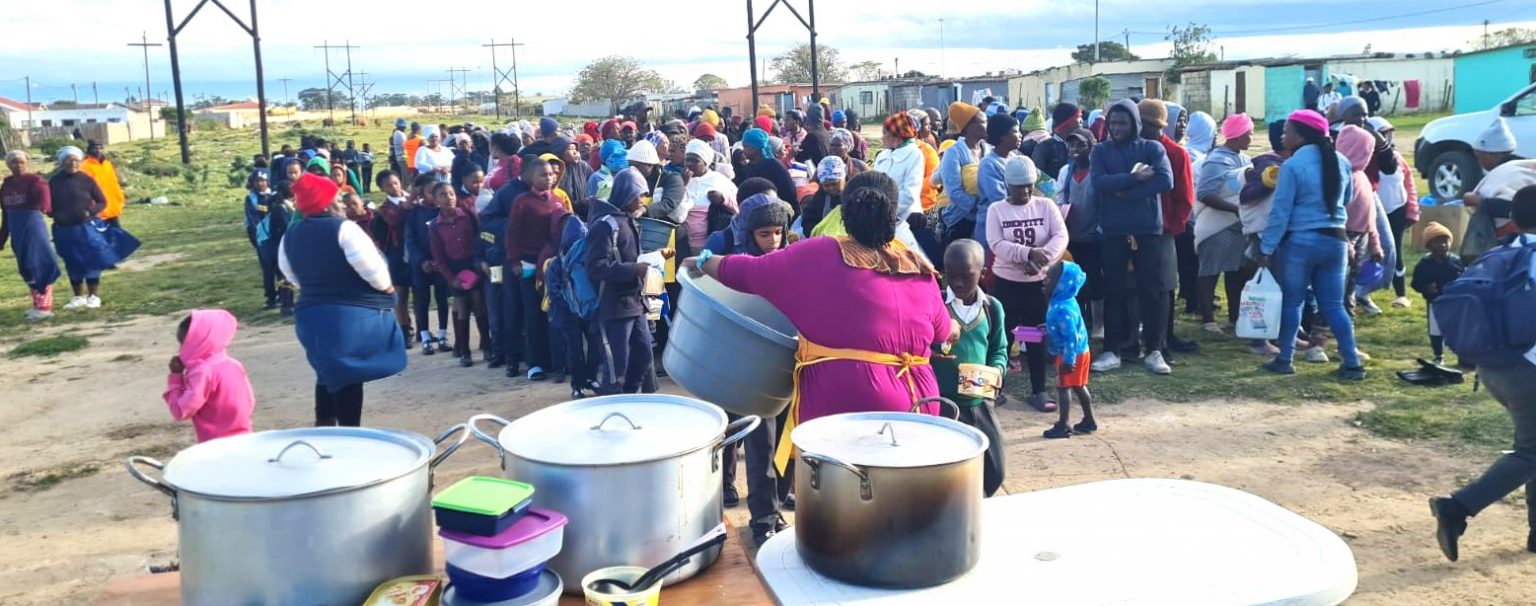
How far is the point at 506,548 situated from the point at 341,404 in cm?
374

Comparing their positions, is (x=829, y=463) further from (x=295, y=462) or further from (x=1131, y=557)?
(x=295, y=462)

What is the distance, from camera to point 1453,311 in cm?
449

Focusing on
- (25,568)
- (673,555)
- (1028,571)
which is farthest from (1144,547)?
(25,568)

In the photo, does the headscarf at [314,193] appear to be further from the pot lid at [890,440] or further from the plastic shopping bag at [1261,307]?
the plastic shopping bag at [1261,307]

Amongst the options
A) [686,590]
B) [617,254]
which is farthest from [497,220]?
[686,590]

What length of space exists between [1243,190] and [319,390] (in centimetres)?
633

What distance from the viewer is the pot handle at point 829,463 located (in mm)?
2609

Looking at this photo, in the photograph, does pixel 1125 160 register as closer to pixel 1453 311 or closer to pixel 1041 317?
pixel 1041 317

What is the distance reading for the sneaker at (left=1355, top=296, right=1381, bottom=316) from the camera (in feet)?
30.6

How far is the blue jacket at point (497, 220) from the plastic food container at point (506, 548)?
5.96m

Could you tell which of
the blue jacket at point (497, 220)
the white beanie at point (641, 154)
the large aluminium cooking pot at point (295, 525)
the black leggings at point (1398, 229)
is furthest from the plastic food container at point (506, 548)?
the black leggings at point (1398, 229)

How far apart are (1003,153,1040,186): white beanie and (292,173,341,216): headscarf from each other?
12.8 ft

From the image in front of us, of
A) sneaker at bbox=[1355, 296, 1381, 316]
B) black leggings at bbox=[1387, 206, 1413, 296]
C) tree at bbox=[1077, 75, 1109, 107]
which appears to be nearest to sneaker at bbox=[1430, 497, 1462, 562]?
sneaker at bbox=[1355, 296, 1381, 316]

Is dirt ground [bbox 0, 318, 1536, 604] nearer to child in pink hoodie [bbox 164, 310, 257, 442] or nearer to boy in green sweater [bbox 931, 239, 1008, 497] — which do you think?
child in pink hoodie [bbox 164, 310, 257, 442]
